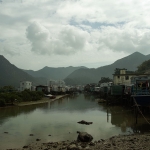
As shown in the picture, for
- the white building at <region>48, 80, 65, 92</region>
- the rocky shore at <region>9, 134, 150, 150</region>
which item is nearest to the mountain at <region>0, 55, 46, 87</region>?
the white building at <region>48, 80, 65, 92</region>

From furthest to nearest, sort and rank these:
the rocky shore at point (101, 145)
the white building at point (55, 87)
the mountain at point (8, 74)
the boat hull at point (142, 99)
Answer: the mountain at point (8, 74), the white building at point (55, 87), the boat hull at point (142, 99), the rocky shore at point (101, 145)

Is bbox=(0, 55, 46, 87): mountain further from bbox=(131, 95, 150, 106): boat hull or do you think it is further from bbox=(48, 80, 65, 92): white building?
bbox=(131, 95, 150, 106): boat hull

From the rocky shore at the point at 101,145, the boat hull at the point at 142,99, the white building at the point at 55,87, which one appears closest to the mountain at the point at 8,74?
the white building at the point at 55,87

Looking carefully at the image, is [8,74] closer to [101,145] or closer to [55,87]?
[55,87]

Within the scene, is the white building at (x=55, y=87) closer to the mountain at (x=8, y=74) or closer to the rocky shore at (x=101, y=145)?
the mountain at (x=8, y=74)

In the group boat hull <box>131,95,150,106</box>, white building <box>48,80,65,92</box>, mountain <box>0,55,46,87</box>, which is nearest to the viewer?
boat hull <box>131,95,150,106</box>

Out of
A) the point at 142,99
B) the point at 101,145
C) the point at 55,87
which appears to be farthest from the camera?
the point at 55,87

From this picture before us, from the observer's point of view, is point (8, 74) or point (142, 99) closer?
point (142, 99)

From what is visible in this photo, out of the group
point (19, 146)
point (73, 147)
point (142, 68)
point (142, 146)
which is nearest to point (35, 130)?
point (19, 146)

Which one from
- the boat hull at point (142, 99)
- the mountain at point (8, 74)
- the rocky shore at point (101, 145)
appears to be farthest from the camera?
the mountain at point (8, 74)

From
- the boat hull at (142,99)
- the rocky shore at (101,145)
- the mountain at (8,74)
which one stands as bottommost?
the rocky shore at (101,145)

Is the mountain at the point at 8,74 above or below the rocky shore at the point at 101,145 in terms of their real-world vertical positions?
above

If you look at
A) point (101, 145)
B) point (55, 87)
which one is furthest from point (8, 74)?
point (101, 145)

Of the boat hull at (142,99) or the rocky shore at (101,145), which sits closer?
the rocky shore at (101,145)
